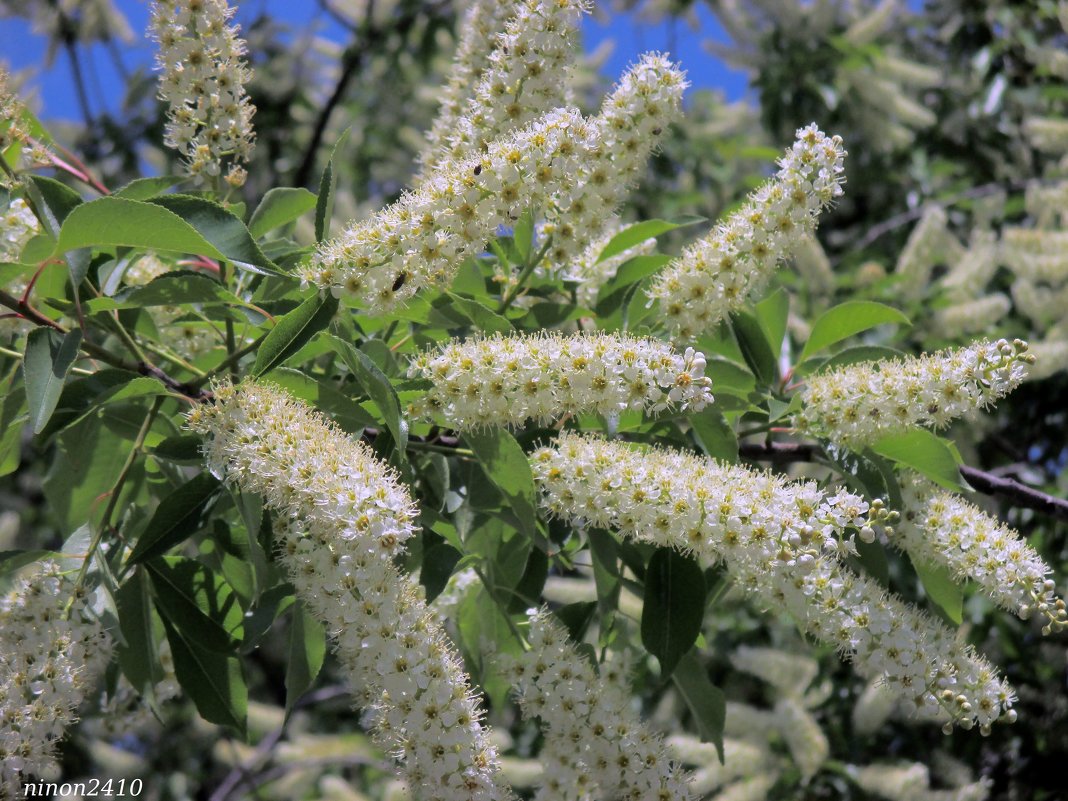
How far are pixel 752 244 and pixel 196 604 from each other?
122 cm

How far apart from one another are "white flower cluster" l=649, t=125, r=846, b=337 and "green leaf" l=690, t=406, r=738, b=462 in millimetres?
220

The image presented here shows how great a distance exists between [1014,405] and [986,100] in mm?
1759

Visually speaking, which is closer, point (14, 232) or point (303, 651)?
point (303, 651)

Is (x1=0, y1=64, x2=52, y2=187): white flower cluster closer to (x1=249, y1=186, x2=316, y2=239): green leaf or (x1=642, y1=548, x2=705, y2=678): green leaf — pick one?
(x1=249, y1=186, x2=316, y2=239): green leaf

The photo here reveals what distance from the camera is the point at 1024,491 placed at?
7.38ft

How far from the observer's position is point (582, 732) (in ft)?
6.84

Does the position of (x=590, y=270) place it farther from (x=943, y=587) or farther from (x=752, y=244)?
(x=943, y=587)

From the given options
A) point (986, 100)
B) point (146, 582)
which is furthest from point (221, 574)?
point (986, 100)

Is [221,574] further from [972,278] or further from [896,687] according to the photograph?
[972,278]

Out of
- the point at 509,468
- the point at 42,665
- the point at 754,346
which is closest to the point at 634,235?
the point at 754,346

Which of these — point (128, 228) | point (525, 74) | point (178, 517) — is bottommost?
point (178, 517)

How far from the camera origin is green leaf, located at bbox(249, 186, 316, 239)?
2205 mm

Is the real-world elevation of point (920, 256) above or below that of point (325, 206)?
above

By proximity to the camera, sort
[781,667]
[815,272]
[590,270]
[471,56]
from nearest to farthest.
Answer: [590,270] → [471,56] → [781,667] → [815,272]
